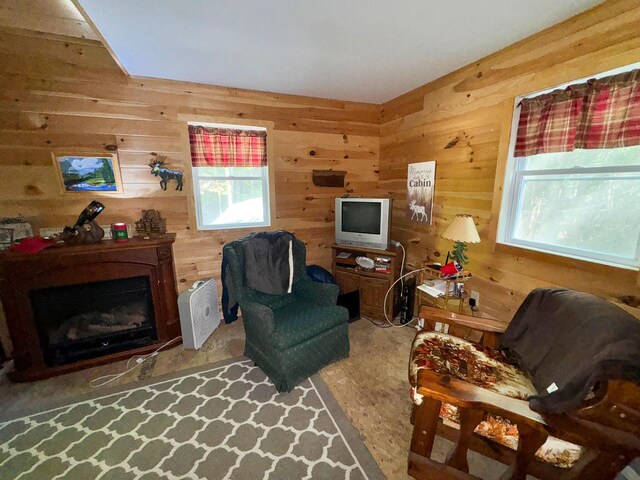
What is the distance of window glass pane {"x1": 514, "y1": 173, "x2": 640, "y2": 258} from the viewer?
1595 mm

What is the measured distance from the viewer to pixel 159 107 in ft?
8.59

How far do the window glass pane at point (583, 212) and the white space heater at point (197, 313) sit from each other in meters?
2.85

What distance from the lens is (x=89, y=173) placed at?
2.48 m

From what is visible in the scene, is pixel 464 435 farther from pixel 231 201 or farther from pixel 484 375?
pixel 231 201

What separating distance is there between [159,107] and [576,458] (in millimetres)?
3787

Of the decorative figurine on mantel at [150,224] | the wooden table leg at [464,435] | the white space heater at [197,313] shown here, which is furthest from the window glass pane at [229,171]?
the wooden table leg at [464,435]

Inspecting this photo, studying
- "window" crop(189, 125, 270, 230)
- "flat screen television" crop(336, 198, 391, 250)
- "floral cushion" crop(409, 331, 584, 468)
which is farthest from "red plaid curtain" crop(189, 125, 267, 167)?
"floral cushion" crop(409, 331, 584, 468)

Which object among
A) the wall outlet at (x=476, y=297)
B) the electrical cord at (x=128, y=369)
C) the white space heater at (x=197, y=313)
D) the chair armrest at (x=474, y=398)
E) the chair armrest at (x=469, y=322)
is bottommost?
the electrical cord at (x=128, y=369)

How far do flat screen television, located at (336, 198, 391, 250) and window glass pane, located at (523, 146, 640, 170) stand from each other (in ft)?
4.16

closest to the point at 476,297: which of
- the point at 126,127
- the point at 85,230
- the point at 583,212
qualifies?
the point at 583,212

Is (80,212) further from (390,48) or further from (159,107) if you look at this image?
(390,48)

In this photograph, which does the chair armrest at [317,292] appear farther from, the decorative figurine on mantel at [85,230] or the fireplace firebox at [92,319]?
the decorative figurine on mantel at [85,230]

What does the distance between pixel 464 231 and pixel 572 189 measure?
707 millimetres

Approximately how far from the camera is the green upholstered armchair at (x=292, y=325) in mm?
1979
